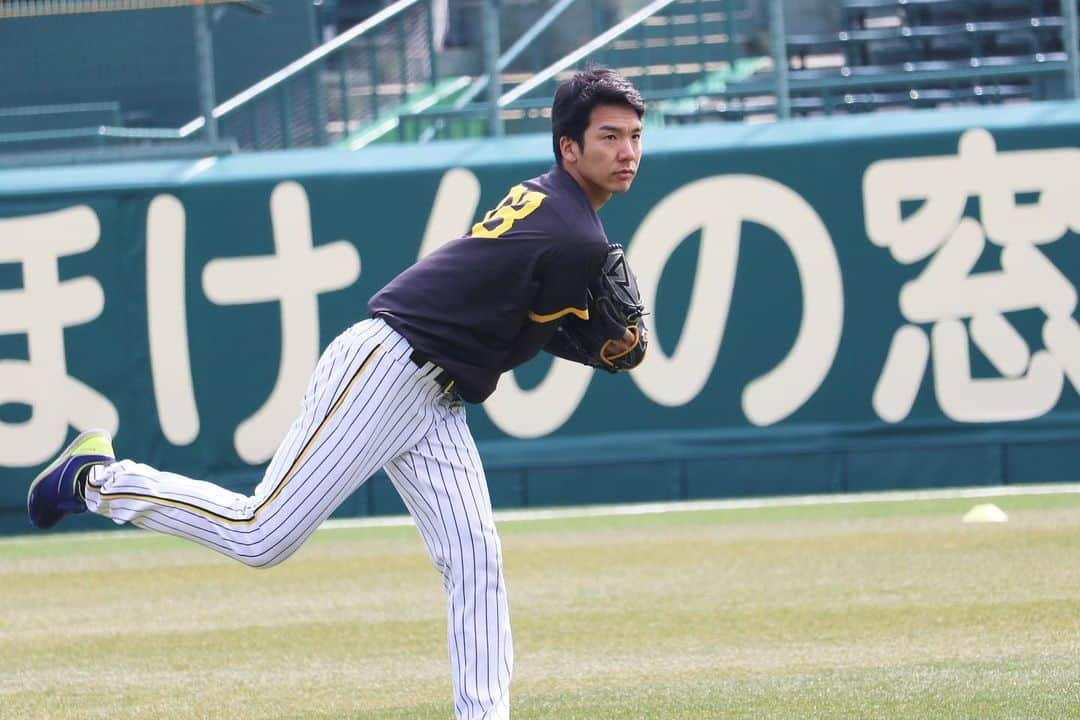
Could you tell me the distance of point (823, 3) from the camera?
1734 cm

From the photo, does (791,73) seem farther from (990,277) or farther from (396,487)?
(396,487)

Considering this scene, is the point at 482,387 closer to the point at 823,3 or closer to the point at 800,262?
the point at 800,262

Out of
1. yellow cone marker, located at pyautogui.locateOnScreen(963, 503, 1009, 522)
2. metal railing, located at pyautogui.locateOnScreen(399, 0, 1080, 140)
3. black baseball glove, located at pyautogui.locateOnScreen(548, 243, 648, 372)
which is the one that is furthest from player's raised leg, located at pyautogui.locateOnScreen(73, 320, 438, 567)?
metal railing, located at pyautogui.locateOnScreen(399, 0, 1080, 140)

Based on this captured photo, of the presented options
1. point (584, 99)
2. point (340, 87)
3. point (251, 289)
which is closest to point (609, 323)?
point (584, 99)

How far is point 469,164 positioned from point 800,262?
2.27m

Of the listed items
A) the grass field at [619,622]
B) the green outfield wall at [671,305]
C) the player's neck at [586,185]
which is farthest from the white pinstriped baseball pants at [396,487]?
the green outfield wall at [671,305]

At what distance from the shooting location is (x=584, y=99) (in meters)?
4.38

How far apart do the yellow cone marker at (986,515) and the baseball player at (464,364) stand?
556cm

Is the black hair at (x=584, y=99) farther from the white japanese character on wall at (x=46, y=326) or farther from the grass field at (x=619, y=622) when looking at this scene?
the white japanese character on wall at (x=46, y=326)

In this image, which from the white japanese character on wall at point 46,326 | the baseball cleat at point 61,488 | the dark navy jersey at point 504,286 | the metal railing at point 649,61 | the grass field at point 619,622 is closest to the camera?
the dark navy jersey at point 504,286

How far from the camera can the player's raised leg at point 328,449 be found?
4438mm

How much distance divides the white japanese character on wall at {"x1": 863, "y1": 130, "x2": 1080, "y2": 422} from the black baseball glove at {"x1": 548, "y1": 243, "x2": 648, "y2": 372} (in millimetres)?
6804

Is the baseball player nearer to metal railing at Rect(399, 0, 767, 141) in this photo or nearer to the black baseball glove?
the black baseball glove

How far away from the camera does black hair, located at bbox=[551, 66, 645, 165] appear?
4.36 meters
